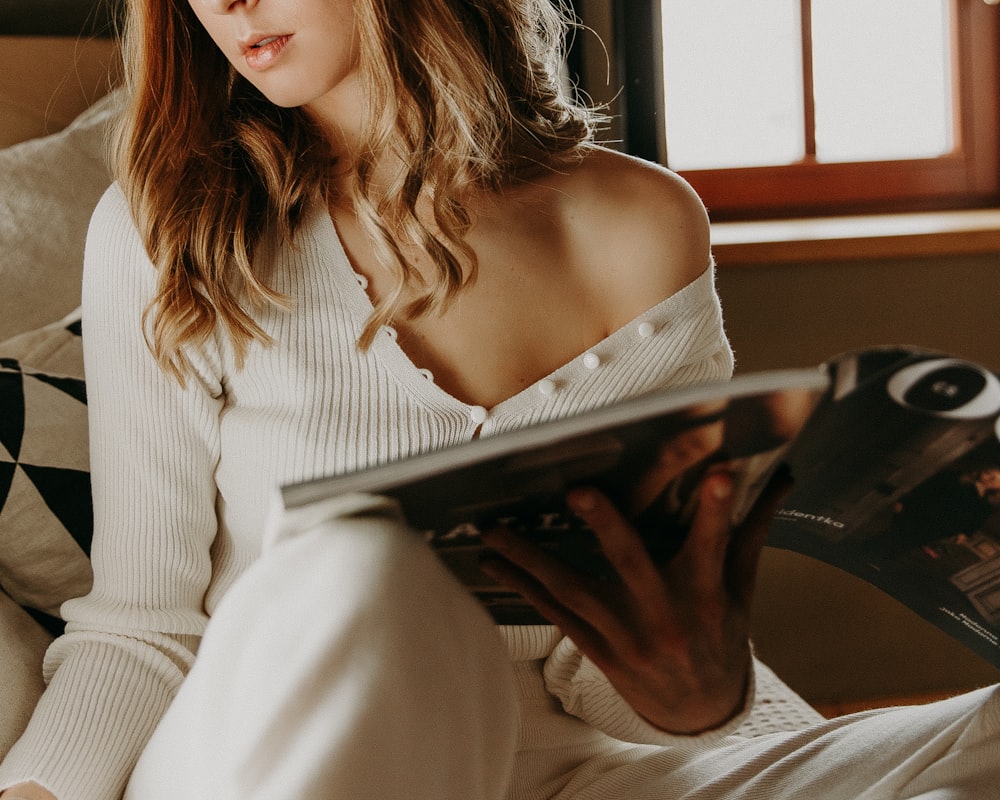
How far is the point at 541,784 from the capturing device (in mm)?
953

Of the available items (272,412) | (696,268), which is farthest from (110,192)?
(696,268)

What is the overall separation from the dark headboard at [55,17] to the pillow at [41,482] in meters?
0.53

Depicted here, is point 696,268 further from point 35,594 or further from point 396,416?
point 35,594

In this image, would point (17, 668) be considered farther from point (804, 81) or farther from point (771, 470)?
point (804, 81)

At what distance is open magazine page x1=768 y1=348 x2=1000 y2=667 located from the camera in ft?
1.78

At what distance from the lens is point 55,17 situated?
4.58ft

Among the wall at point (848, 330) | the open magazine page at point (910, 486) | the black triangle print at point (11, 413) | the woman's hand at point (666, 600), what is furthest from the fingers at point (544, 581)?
the wall at point (848, 330)

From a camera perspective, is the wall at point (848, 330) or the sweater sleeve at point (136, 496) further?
the wall at point (848, 330)

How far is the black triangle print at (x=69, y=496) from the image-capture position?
1019 millimetres

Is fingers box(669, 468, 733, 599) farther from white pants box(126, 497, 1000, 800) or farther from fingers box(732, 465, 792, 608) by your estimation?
white pants box(126, 497, 1000, 800)

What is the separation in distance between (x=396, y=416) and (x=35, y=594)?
0.40 metres

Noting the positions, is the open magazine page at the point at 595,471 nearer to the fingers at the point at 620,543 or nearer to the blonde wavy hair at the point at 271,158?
the fingers at the point at 620,543

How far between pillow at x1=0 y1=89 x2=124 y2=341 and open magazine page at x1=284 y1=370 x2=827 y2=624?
737mm

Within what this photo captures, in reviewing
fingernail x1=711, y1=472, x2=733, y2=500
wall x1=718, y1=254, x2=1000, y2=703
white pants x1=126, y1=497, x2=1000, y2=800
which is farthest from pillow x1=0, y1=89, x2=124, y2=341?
wall x1=718, y1=254, x2=1000, y2=703
